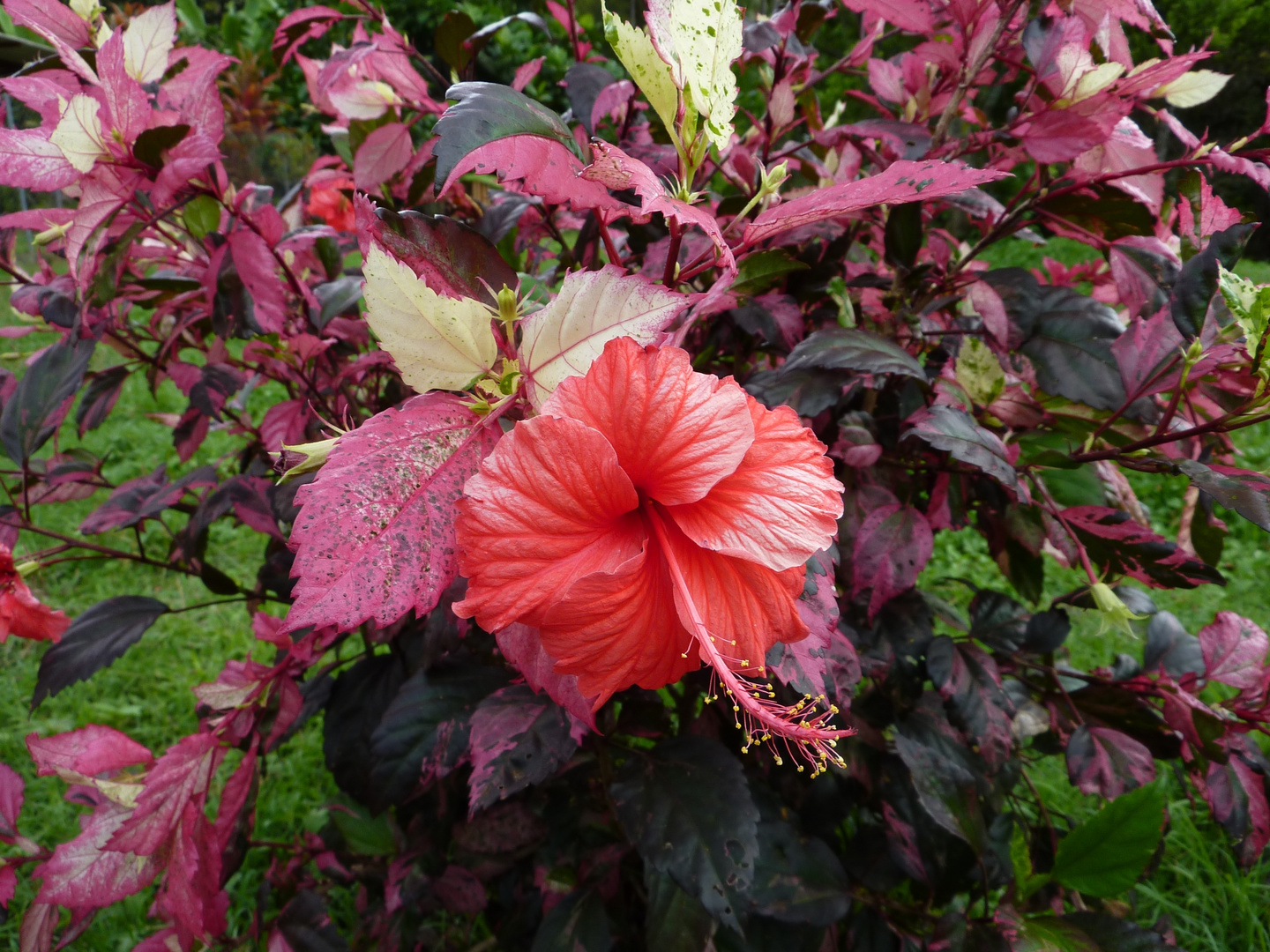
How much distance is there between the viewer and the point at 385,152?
1005mm

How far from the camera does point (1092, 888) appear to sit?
89 cm

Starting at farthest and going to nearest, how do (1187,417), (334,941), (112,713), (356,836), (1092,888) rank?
(112,713), (356,836), (334,941), (1187,417), (1092,888)

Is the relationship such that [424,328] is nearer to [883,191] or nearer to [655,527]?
[655,527]

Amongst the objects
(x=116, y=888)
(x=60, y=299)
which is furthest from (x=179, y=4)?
(x=116, y=888)

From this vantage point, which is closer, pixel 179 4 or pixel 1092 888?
pixel 1092 888

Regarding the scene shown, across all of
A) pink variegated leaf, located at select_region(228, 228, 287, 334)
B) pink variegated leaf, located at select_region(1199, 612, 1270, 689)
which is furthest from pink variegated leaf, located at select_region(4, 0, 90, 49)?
pink variegated leaf, located at select_region(1199, 612, 1270, 689)

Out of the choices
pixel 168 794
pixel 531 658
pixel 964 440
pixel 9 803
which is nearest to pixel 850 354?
pixel 964 440

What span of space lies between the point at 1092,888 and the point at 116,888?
1.17 metres

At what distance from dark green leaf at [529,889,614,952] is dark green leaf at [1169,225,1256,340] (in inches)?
39.2

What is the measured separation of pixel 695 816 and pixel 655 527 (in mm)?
488

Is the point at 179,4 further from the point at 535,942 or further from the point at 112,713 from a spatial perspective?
the point at 535,942

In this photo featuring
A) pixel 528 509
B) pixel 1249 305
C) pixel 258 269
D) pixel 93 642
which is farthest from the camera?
pixel 93 642

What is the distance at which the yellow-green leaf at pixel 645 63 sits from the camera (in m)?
0.49

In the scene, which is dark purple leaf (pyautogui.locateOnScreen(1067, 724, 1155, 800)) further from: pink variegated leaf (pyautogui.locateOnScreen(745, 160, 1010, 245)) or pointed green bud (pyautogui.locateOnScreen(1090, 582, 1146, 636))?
pink variegated leaf (pyautogui.locateOnScreen(745, 160, 1010, 245))
